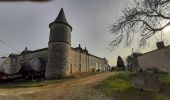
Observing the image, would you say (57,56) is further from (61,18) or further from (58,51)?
(61,18)

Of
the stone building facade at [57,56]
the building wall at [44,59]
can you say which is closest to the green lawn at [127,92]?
the stone building facade at [57,56]

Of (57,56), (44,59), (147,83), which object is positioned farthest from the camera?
(44,59)

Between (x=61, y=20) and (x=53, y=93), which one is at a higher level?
(x=61, y=20)

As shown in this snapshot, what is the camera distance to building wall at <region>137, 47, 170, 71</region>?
3334 centimetres

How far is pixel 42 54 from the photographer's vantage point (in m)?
41.2

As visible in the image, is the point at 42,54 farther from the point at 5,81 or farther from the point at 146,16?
the point at 146,16

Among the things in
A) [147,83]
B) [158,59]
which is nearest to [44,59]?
[158,59]

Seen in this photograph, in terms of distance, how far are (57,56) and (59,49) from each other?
4.26ft

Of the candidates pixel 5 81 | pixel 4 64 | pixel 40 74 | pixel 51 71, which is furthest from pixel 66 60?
pixel 4 64

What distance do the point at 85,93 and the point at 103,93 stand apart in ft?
5.55

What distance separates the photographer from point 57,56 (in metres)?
35.1

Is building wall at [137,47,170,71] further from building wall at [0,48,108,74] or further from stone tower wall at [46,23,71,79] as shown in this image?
stone tower wall at [46,23,71,79]

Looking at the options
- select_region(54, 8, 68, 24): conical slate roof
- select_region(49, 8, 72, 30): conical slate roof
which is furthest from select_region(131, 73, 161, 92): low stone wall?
select_region(54, 8, 68, 24): conical slate roof

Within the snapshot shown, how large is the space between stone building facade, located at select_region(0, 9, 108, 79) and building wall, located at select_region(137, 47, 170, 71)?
14.1 meters
